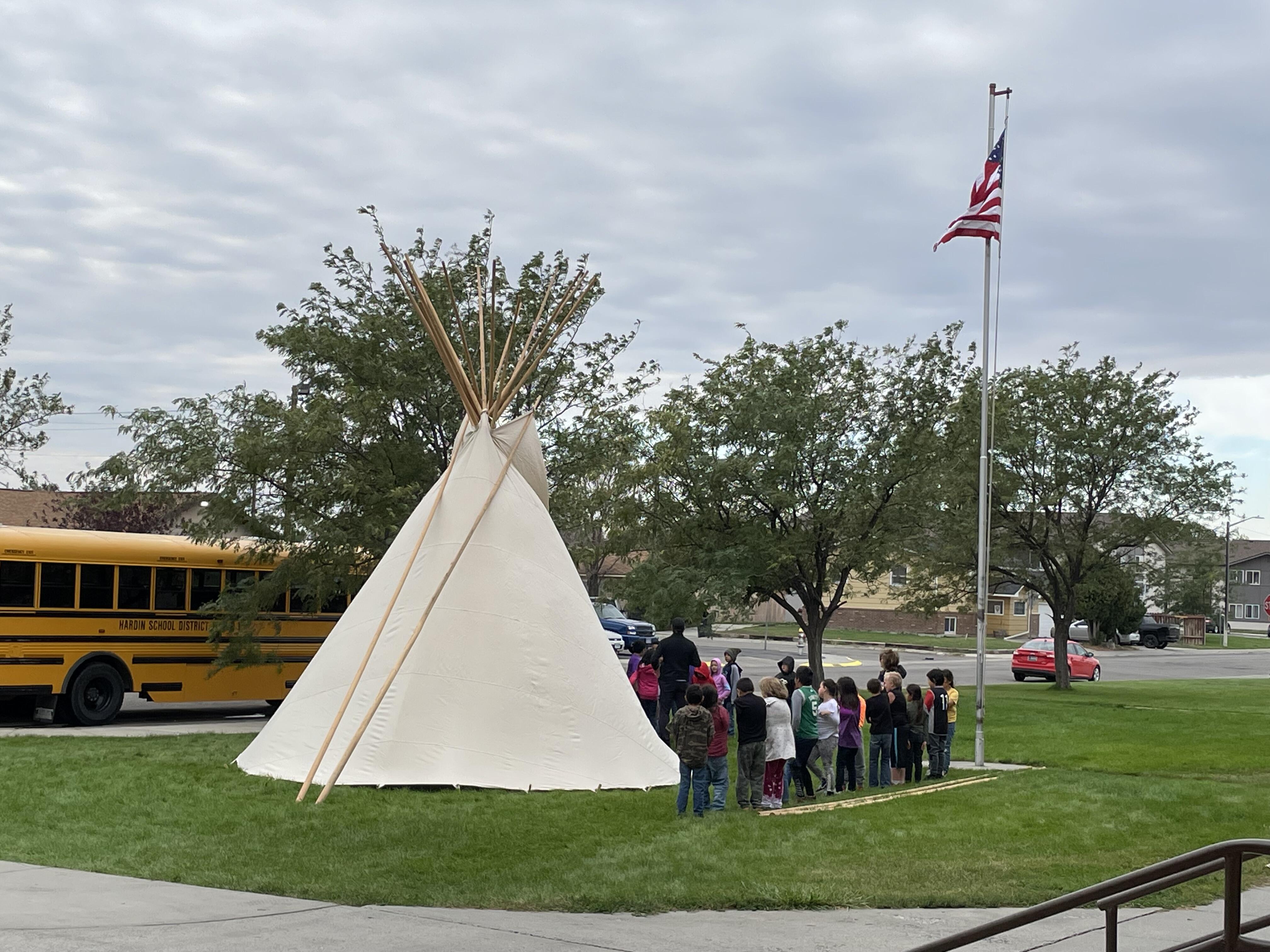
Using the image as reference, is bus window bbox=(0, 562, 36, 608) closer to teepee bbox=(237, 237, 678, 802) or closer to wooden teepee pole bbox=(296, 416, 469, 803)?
teepee bbox=(237, 237, 678, 802)

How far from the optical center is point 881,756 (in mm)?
15266

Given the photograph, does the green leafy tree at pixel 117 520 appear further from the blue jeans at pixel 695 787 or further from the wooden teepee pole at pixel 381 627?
the blue jeans at pixel 695 787

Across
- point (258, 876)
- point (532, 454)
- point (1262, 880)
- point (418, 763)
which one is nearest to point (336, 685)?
point (418, 763)

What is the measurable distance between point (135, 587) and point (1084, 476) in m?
22.6

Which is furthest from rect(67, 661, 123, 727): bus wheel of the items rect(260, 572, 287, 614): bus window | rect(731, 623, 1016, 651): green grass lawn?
rect(731, 623, 1016, 651): green grass lawn

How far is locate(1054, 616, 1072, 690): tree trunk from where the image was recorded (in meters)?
35.2

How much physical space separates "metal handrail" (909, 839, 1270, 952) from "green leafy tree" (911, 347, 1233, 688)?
2688cm

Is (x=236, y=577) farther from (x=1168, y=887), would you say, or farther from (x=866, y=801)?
(x=1168, y=887)

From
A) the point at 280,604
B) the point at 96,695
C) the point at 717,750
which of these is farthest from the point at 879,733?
the point at 96,695

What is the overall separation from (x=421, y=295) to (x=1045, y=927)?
10.9 m

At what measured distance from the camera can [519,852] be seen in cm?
1053

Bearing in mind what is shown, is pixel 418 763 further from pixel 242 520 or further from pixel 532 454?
pixel 242 520

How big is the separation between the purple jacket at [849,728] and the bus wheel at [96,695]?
11.8 meters

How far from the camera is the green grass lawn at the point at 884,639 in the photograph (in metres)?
57.2
